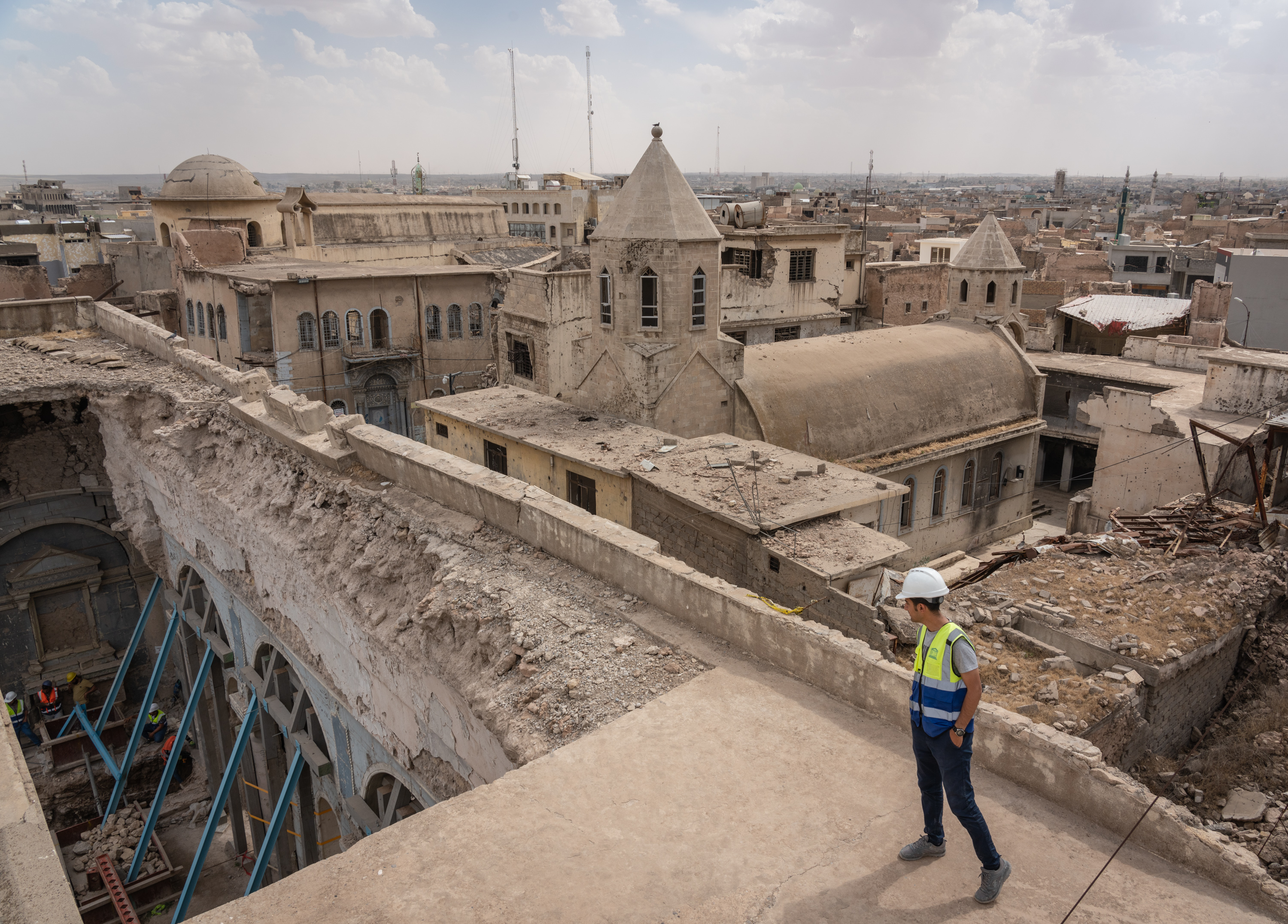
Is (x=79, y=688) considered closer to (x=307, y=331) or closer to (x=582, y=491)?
(x=307, y=331)

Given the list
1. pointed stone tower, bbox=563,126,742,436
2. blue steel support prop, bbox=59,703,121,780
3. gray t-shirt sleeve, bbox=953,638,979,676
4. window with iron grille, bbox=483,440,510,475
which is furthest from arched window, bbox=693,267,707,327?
gray t-shirt sleeve, bbox=953,638,979,676

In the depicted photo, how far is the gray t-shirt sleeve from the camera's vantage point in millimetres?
4484

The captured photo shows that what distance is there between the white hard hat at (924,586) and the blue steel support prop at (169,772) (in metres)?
13.7

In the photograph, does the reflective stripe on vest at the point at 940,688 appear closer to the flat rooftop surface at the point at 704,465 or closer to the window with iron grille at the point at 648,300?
the flat rooftop surface at the point at 704,465

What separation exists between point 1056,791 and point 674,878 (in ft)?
7.47


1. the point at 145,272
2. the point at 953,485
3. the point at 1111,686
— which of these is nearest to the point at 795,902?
the point at 1111,686

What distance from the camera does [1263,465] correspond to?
51.3 ft

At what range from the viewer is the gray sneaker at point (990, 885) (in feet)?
14.4

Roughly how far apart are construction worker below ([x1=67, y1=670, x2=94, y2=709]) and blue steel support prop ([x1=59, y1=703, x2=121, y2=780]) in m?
0.23

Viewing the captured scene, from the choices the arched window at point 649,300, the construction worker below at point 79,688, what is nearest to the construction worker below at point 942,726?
the arched window at point 649,300

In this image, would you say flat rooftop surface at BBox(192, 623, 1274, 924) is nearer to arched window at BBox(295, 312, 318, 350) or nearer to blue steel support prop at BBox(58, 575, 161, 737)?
blue steel support prop at BBox(58, 575, 161, 737)

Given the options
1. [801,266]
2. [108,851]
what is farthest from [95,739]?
[801,266]

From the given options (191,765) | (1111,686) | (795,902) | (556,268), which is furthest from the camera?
(556,268)

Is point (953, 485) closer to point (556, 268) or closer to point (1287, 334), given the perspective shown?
point (556, 268)
